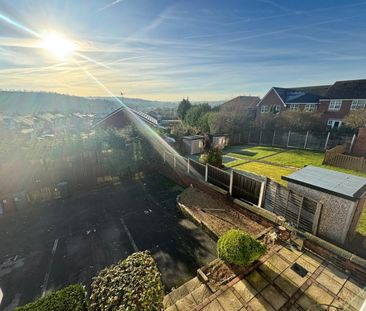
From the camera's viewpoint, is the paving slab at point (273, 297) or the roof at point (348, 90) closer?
the paving slab at point (273, 297)

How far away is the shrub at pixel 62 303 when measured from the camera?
296 cm

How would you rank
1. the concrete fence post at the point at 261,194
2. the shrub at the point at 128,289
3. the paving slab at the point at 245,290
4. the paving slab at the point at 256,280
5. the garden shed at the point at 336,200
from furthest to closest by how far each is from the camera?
the concrete fence post at the point at 261,194 → the garden shed at the point at 336,200 → the paving slab at the point at 256,280 → the paving slab at the point at 245,290 → the shrub at the point at 128,289

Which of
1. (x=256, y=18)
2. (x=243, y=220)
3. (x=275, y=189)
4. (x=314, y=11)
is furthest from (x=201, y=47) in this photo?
(x=243, y=220)

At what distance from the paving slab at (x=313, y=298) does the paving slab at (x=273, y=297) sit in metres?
0.36

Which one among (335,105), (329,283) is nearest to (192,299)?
(329,283)

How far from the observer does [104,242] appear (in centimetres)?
716

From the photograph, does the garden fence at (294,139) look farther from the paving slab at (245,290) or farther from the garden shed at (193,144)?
the paving slab at (245,290)

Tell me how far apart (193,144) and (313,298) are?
1495cm

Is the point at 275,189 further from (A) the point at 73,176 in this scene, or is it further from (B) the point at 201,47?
(A) the point at 73,176

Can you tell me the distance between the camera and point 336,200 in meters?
5.19

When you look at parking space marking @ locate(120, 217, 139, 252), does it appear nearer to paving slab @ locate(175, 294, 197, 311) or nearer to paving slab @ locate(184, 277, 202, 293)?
paving slab @ locate(184, 277, 202, 293)

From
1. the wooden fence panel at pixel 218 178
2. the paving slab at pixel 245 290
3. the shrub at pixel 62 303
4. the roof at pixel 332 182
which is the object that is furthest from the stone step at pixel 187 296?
the wooden fence panel at pixel 218 178

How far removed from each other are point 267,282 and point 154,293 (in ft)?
9.41

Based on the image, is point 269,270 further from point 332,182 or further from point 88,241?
point 88,241
